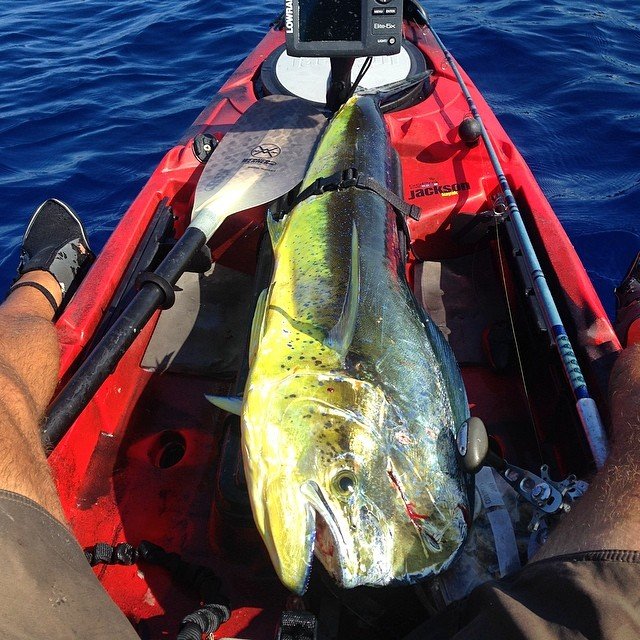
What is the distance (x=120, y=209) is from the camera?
551 centimetres

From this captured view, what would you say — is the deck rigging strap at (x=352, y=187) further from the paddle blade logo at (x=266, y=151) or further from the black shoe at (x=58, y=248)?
the black shoe at (x=58, y=248)

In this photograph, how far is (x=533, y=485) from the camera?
185 centimetres

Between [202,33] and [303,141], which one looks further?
[202,33]

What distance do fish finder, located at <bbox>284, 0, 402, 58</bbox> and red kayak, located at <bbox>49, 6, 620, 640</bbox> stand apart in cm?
95

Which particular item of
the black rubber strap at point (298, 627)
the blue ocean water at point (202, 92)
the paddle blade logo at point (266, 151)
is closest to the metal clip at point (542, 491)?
the black rubber strap at point (298, 627)

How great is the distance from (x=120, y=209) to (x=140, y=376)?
305cm

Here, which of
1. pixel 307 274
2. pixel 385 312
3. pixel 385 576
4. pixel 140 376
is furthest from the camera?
pixel 140 376

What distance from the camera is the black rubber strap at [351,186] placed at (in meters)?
2.67

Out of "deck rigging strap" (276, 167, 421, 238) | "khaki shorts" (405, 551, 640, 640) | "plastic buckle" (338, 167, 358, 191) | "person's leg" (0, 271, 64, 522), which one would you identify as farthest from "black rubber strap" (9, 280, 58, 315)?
"khaki shorts" (405, 551, 640, 640)

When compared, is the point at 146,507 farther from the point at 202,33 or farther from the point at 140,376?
the point at 202,33

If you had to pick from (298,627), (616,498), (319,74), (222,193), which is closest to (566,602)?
(616,498)

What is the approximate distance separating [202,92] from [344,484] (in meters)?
7.08

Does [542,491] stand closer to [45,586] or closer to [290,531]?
[290,531]

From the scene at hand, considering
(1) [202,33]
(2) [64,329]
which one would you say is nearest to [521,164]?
(2) [64,329]
